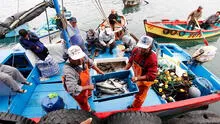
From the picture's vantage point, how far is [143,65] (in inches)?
149

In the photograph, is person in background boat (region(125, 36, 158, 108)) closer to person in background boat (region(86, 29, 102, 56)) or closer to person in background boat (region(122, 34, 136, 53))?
person in background boat (region(122, 34, 136, 53))

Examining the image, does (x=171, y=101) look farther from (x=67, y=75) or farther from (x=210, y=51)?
(x=67, y=75)

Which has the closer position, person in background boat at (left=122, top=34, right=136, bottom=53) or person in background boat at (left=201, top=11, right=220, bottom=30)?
person in background boat at (left=122, top=34, right=136, bottom=53)

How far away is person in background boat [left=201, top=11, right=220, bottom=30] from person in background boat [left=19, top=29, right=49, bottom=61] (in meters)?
9.34

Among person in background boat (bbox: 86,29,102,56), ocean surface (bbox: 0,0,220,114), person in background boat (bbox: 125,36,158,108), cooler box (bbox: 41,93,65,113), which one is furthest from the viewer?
ocean surface (bbox: 0,0,220,114)

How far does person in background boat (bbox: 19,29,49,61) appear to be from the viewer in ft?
16.8

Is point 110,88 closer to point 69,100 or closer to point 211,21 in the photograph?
point 69,100

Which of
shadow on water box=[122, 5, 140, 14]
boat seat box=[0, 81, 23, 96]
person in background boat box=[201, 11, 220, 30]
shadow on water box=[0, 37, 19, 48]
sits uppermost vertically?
boat seat box=[0, 81, 23, 96]

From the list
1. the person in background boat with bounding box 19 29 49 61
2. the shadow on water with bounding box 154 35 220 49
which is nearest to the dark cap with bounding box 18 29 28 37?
the person in background boat with bounding box 19 29 49 61

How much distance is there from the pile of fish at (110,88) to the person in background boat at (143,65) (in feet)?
0.99

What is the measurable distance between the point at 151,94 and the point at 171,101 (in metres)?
0.49

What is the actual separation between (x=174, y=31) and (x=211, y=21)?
2500 millimetres

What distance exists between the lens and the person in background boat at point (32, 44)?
5.12 meters

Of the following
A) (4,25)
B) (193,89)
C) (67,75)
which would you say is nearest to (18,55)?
(4,25)
